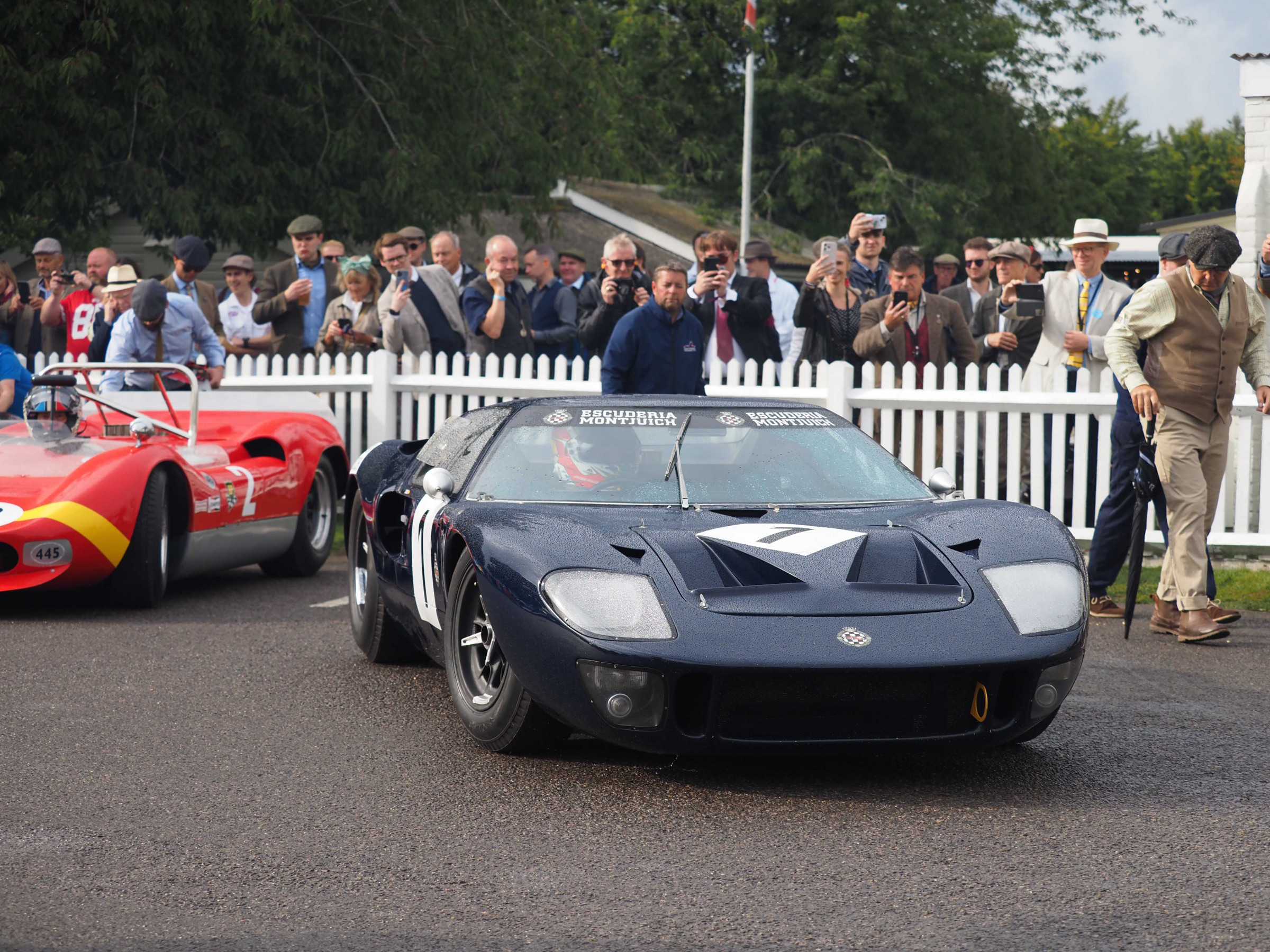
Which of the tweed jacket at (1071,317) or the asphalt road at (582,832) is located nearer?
the asphalt road at (582,832)

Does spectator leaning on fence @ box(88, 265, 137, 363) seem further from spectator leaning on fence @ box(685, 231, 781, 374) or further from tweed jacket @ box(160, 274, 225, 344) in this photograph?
spectator leaning on fence @ box(685, 231, 781, 374)

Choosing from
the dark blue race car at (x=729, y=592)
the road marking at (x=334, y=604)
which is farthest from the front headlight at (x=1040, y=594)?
the road marking at (x=334, y=604)

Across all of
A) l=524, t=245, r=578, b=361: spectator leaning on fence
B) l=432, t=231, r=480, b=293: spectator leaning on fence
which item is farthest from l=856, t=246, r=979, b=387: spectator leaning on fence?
l=432, t=231, r=480, b=293: spectator leaning on fence

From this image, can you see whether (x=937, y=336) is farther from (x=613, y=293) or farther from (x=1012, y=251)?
(x=613, y=293)

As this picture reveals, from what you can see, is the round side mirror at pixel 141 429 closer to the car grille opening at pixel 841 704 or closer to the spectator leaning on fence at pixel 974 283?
the car grille opening at pixel 841 704

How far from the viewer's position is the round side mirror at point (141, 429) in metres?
8.30

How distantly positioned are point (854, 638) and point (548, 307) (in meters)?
8.75

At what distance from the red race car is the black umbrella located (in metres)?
4.71

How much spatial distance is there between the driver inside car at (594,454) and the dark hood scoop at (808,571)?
0.64 m

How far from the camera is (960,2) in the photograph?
41906 millimetres

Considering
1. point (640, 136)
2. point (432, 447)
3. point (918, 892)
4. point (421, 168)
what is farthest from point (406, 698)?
point (640, 136)

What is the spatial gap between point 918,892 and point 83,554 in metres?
5.27

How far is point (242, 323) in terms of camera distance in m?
13.2

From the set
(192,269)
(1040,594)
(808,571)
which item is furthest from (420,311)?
(1040,594)
